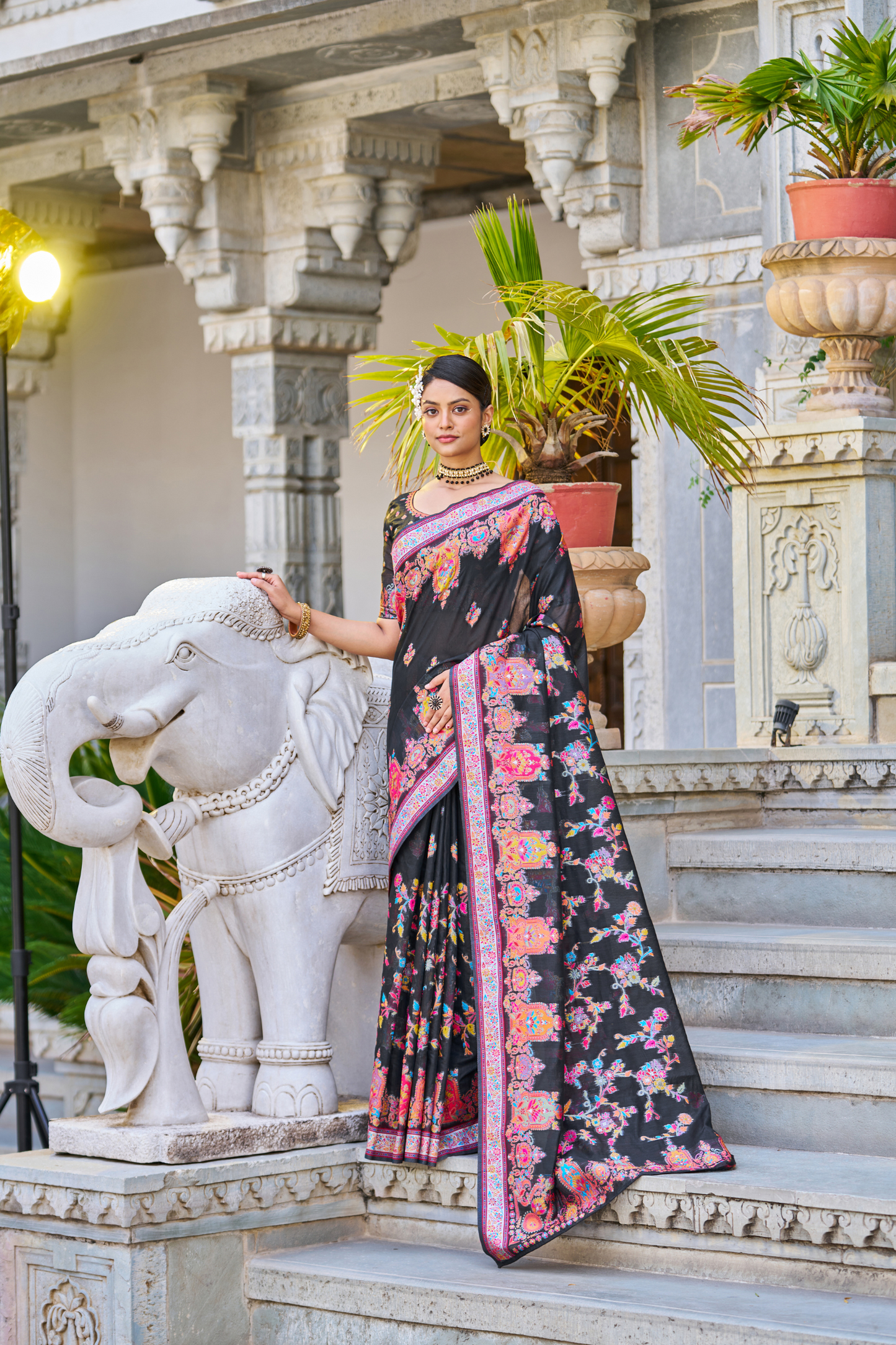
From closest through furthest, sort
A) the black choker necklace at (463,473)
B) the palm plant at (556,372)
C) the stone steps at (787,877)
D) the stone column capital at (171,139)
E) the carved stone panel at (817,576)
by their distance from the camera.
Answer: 1. the black choker necklace at (463,473)
2. the stone steps at (787,877)
3. the palm plant at (556,372)
4. the carved stone panel at (817,576)
5. the stone column capital at (171,139)

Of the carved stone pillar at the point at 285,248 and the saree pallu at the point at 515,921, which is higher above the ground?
the carved stone pillar at the point at 285,248

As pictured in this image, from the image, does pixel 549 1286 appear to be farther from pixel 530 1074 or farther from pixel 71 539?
pixel 71 539

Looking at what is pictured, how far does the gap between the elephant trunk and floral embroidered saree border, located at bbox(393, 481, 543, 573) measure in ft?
1.89

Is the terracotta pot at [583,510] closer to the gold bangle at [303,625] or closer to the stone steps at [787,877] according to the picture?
the stone steps at [787,877]

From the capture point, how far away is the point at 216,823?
3318 millimetres

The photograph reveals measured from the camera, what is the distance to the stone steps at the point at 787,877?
13.0 ft

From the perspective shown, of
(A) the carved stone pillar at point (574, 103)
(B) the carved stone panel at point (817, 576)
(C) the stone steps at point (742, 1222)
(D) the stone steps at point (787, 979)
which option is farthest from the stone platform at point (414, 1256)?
(A) the carved stone pillar at point (574, 103)

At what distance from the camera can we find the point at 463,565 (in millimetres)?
3240

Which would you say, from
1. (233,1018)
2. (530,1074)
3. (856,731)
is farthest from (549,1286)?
(856,731)

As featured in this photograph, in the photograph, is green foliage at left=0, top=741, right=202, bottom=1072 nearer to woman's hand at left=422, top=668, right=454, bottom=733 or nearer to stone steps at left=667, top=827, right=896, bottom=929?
stone steps at left=667, top=827, right=896, bottom=929

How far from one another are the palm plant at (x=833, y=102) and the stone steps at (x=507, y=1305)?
125 inches

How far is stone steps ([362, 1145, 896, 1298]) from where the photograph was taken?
2.82m

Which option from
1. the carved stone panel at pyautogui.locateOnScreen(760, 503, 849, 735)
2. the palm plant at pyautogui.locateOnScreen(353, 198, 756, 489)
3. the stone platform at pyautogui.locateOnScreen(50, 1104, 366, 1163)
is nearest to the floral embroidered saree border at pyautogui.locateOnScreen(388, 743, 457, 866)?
the stone platform at pyautogui.locateOnScreen(50, 1104, 366, 1163)

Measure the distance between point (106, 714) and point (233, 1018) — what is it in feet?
2.15
